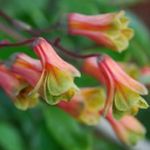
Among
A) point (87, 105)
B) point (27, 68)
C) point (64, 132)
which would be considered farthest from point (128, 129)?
point (27, 68)

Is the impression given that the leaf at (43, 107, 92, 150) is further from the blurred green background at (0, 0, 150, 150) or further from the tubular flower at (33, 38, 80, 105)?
the tubular flower at (33, 38, 80, 105)

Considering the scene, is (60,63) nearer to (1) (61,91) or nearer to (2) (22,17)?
(1) (61,91)

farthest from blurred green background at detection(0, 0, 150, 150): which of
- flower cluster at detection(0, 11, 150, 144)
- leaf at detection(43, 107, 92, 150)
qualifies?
flower cluster at detection(0, 11, 150, 144)

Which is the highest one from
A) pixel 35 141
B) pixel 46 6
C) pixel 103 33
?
pixel 103 33

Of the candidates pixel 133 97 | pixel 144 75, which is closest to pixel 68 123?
pixel 144 75

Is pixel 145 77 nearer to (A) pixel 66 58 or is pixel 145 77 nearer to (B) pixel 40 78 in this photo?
(A) pixel 66 58
